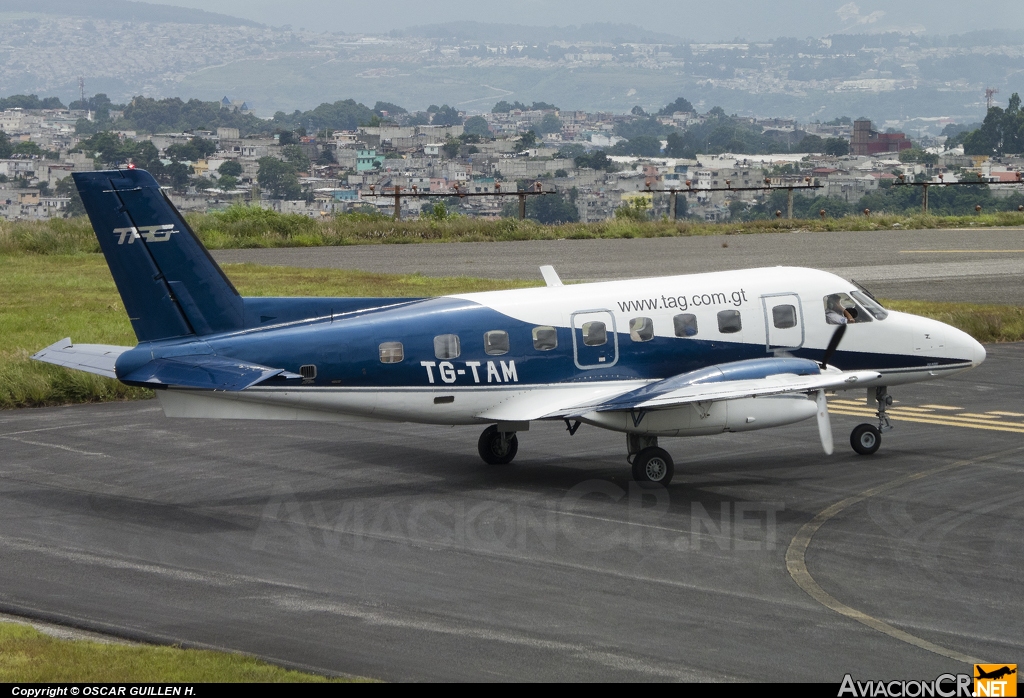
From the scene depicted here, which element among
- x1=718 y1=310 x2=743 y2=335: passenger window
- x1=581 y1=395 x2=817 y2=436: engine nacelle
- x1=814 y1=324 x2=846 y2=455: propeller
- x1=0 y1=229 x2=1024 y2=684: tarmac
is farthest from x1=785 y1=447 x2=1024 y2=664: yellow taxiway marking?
x1=718 y1=310 x2=743 y2=335: passenger window

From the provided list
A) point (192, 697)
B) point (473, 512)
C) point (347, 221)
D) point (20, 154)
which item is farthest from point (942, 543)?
point (20, 154)

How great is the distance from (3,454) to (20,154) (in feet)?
593

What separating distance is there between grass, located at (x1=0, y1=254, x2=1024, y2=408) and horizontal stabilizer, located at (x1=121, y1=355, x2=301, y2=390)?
9.99 meters

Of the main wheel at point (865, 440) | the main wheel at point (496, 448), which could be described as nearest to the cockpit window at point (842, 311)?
the main wheel at point (865, 440)

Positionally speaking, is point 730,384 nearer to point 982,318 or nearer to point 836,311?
point 836,311

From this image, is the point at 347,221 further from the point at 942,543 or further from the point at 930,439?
the point at 942,543

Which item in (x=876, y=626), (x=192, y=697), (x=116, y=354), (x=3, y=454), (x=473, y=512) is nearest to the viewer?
(x=192, y=697)

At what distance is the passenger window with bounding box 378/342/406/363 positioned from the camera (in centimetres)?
2020

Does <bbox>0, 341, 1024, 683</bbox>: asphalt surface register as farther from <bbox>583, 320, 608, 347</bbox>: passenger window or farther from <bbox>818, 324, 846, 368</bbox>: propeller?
<bbox>583, 320, 608, 347</bbox>: passenger window

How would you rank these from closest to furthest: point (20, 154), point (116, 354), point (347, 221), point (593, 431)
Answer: point (116, 354) → point (593, 431) → point (347, 221) → point (20, 154)

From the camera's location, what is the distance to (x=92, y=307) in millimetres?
39781

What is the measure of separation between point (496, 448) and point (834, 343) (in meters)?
6.33

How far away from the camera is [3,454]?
74.4 ft

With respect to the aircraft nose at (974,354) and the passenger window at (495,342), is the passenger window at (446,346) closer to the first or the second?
the passenger window at (495,342)
